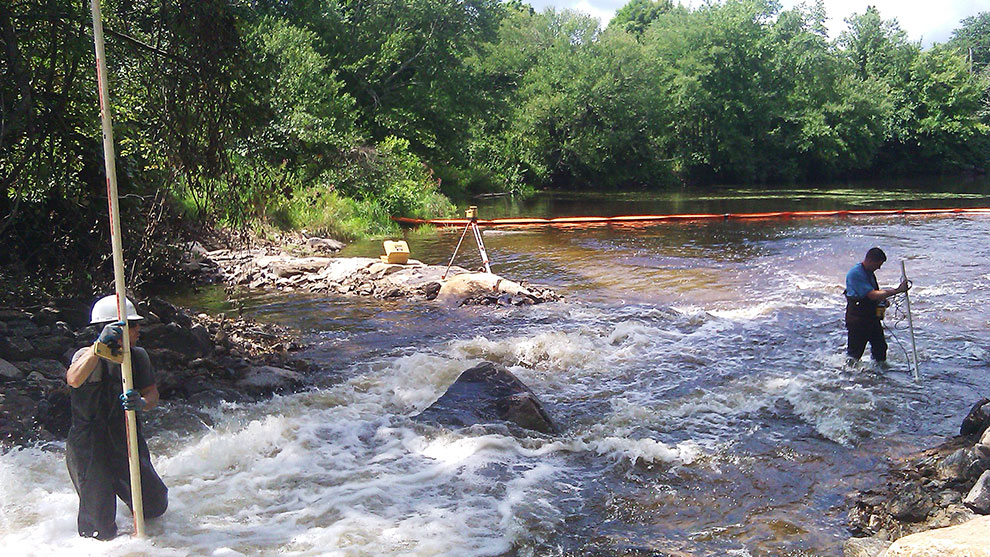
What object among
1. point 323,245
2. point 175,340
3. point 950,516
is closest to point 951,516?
point 950,516

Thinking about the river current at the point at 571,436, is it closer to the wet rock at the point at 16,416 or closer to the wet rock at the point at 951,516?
the wet rock at the point at 16,416

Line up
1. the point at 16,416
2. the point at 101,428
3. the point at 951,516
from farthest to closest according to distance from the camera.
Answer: the point at 16,416, the point at 951,516, the point at 101,428

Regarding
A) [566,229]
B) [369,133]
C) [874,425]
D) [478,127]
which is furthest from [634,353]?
[478,127]

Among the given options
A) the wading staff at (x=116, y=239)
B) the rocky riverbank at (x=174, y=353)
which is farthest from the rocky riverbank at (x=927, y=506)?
the rocky riverbank at (x=174, y=353)

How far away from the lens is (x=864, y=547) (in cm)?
542

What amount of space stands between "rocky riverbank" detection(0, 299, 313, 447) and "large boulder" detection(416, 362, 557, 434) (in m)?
1.93

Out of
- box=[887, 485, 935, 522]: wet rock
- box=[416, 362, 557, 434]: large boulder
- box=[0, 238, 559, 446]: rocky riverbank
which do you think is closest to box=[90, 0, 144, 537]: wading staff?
box=[0, 238, 559, 446]: rocky riverbank

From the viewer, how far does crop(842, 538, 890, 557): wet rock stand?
5336 mm

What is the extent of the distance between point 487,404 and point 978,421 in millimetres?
4443

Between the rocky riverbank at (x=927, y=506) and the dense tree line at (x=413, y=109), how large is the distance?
7.45 meters

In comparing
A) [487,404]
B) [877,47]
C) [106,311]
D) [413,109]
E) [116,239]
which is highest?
[877,47]

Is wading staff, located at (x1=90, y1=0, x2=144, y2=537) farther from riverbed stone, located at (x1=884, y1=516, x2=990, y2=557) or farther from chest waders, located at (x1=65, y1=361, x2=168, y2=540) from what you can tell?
riverbed stone, located at (x1=884, y1=516, x2=990, y2=557)

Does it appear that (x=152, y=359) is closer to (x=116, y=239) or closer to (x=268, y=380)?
(x=268, y=380)

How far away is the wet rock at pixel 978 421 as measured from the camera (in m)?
7.14
